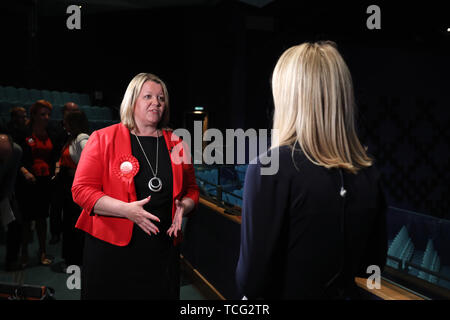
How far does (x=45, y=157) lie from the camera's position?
3.05 m

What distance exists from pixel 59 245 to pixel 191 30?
7.64 m

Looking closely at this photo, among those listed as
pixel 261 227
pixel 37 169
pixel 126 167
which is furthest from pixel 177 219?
pixel 37 169

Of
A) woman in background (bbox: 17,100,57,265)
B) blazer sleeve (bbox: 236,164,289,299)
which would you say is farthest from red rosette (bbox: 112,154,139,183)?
woman in background (bbox: 17,100,57,265)

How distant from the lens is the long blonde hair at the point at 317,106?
74 cm

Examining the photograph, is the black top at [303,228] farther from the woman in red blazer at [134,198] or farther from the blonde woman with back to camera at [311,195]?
the woman in red blazer at [134,198]

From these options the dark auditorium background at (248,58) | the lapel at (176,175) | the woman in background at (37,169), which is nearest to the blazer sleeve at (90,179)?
the lapel at (176,175)

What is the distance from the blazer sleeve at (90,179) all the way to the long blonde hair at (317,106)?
0.81m

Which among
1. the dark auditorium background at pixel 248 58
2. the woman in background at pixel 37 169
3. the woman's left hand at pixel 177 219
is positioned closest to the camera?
the woman's left hand at pixel 177 219

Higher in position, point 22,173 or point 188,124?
point 188,124

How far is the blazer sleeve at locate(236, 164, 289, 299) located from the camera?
71cm

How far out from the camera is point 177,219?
53.5 inches

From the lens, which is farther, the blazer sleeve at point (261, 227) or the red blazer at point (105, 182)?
the red blazer at point (105, 182)
